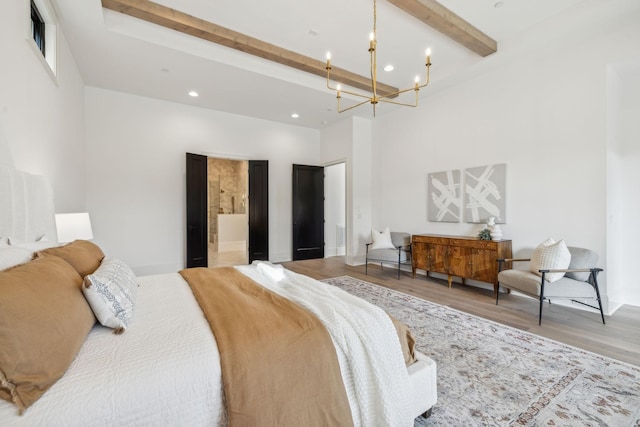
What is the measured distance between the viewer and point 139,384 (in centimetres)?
98

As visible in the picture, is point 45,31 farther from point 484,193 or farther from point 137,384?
point 484,193

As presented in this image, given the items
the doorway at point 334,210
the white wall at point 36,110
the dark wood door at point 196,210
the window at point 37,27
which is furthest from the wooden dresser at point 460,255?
the window at point 37,27

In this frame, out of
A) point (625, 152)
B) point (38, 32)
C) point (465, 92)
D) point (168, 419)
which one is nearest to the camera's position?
point (168, 419)

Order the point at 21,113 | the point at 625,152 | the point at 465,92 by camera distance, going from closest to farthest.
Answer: the point at 21,113
the point at 625,152
the point at 465,92

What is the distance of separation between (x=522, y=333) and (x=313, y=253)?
4591 mm

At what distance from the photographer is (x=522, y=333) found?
2686 millimetres

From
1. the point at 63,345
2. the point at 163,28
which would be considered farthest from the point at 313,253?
the point at 63,345

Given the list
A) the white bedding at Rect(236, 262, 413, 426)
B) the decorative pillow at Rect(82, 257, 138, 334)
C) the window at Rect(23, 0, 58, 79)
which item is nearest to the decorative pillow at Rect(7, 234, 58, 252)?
the decorative pillow at Rect(82, 257, 138, 334)

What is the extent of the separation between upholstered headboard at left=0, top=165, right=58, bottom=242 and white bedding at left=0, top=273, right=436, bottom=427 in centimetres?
97

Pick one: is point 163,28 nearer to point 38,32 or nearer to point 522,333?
point 38,32

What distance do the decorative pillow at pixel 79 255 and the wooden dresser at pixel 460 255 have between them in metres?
4.25

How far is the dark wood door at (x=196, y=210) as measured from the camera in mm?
5293

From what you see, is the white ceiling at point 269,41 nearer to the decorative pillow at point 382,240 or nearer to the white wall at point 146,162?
the white wall at point 146,162

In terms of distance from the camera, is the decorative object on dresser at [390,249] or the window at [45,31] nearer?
the window at [45,31]
